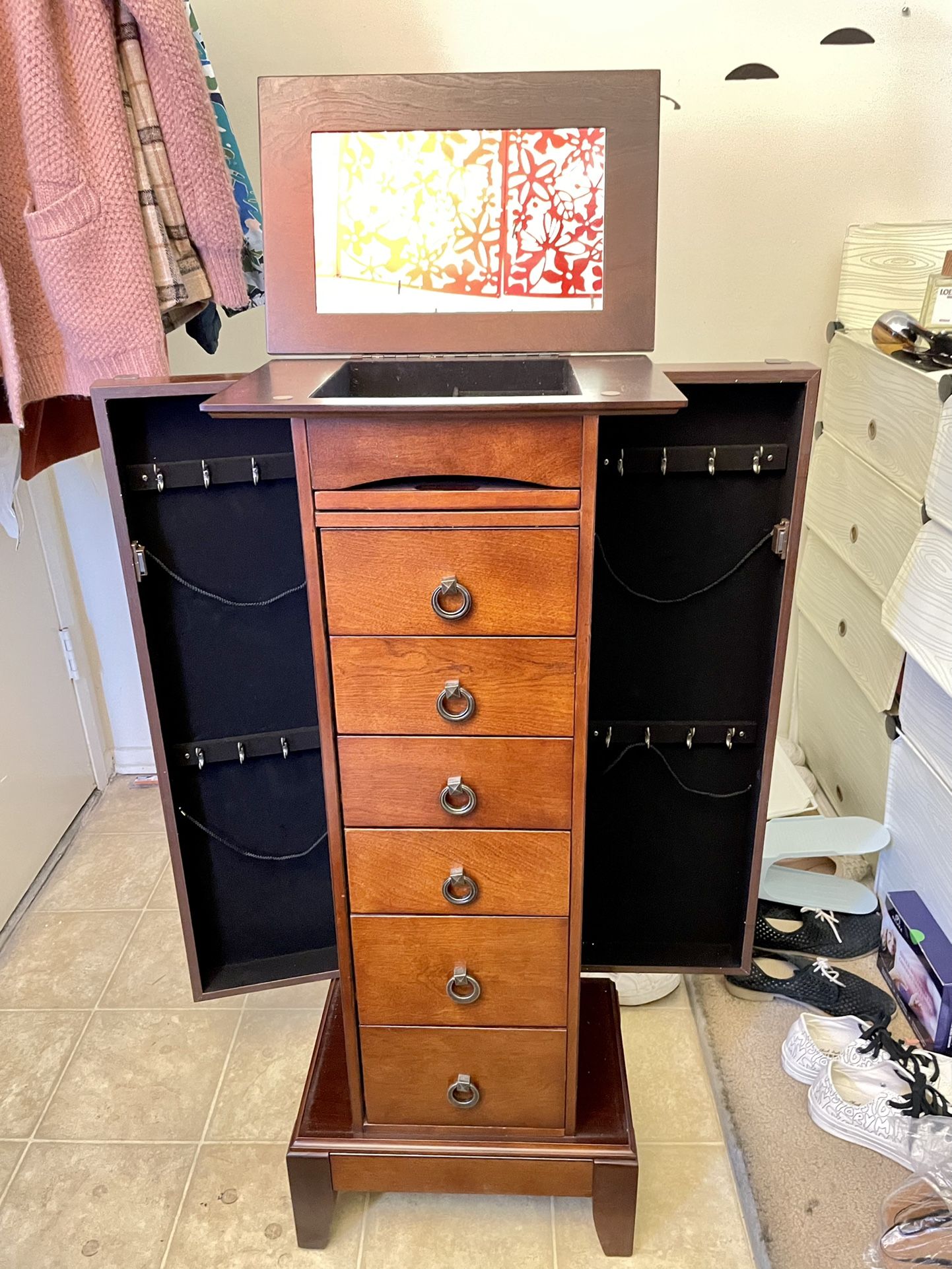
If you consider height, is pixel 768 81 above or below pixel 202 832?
above

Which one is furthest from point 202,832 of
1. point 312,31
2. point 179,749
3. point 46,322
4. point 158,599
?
point 312,31

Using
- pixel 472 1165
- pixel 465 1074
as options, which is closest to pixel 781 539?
pixel 465 1074

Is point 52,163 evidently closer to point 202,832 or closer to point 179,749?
point 179,749

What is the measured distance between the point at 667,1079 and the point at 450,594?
0.91 metres

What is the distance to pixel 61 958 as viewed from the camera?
1.70 meters

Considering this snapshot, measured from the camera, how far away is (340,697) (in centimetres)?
98

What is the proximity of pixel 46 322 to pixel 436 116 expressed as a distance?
54 cm

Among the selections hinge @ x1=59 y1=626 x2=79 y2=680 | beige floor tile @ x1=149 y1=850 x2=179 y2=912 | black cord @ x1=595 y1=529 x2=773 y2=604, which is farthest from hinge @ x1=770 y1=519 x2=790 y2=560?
hinge @ x1=59 y1=626 x2=79 y2=680

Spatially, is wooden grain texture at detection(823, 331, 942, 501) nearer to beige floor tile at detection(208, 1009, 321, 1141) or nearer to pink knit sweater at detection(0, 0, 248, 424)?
pink knit sweater at detection(0, 0, 248, 424)

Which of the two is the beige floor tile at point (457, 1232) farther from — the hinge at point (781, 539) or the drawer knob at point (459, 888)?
the hinge at point (781, 539)

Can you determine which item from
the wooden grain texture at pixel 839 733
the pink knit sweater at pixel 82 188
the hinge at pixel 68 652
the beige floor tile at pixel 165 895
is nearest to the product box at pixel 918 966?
the wooden grain texture at pixel 839 733

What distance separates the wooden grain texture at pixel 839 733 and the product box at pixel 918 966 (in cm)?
21

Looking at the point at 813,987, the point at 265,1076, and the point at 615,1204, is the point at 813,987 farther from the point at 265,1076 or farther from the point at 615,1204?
the point at 265,1076

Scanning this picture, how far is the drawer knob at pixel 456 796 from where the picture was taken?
3.29 feet
